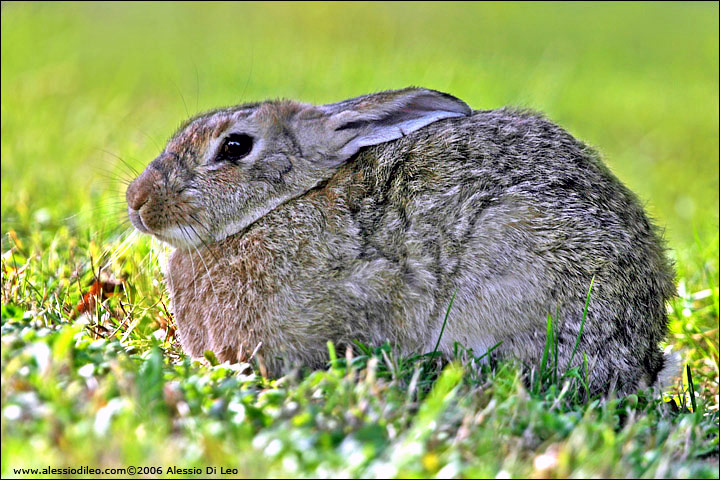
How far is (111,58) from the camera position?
14945 mm

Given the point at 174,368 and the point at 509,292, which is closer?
the point at 174,368

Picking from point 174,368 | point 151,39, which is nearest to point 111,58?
point 151,39

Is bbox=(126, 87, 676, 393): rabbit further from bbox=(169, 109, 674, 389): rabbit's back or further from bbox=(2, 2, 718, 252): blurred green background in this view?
bbox=(2, 2, 718, 252): blurred green background

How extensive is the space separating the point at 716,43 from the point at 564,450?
17.6 meters

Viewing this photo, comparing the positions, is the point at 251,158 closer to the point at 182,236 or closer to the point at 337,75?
the point at 182,236

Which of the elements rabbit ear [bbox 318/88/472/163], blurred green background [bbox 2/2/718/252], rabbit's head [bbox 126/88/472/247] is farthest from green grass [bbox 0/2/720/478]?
rabbit ear [bbox 318/88/472/163]

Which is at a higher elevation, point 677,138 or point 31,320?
point 677,138

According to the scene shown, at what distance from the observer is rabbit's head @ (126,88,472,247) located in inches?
185

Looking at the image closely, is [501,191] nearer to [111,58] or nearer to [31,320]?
[31,320]

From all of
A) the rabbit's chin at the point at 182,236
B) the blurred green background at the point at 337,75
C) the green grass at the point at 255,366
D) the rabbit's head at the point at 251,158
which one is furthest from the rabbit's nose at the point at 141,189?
the blurred green background at the point at 337,75

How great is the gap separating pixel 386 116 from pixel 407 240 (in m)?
0.80

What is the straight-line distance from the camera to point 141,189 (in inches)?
185

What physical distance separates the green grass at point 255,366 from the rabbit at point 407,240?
22 cm

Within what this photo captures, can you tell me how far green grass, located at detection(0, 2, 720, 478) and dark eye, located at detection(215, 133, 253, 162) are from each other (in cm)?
51
